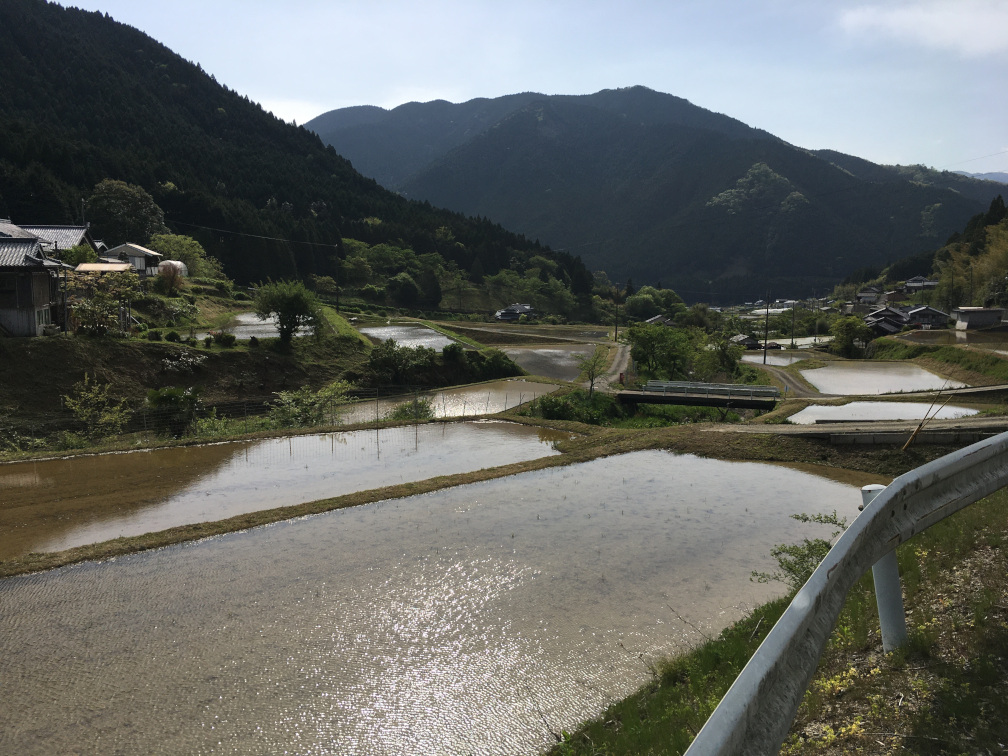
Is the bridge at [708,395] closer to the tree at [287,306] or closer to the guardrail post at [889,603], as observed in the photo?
the tree at [287,306]

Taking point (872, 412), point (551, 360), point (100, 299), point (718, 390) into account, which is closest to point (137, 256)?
point (100, 299)

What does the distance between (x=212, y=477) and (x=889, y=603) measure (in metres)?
15.6

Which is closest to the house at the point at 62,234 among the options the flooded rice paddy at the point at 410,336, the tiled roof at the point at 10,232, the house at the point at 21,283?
the tiled roof at the point at 10,232

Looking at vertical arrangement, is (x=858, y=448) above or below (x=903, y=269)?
below

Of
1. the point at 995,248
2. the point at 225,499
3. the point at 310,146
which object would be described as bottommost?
the point at 225,499

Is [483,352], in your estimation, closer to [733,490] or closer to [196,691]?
[733,490]

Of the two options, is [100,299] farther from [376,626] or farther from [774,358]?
[774,358]

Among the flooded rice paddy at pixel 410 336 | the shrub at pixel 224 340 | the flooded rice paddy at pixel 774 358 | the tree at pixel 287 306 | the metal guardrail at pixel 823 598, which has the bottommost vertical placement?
the flooded rice paddy at pixel 774 358

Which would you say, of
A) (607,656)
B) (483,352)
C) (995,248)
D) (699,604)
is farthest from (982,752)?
(995,248)

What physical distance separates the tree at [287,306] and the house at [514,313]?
48467 millimetres

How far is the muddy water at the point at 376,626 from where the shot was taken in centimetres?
624

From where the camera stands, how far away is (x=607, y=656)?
7.43 metres

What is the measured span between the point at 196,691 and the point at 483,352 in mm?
37834

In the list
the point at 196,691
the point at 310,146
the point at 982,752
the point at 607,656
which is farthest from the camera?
the point at 310,146
